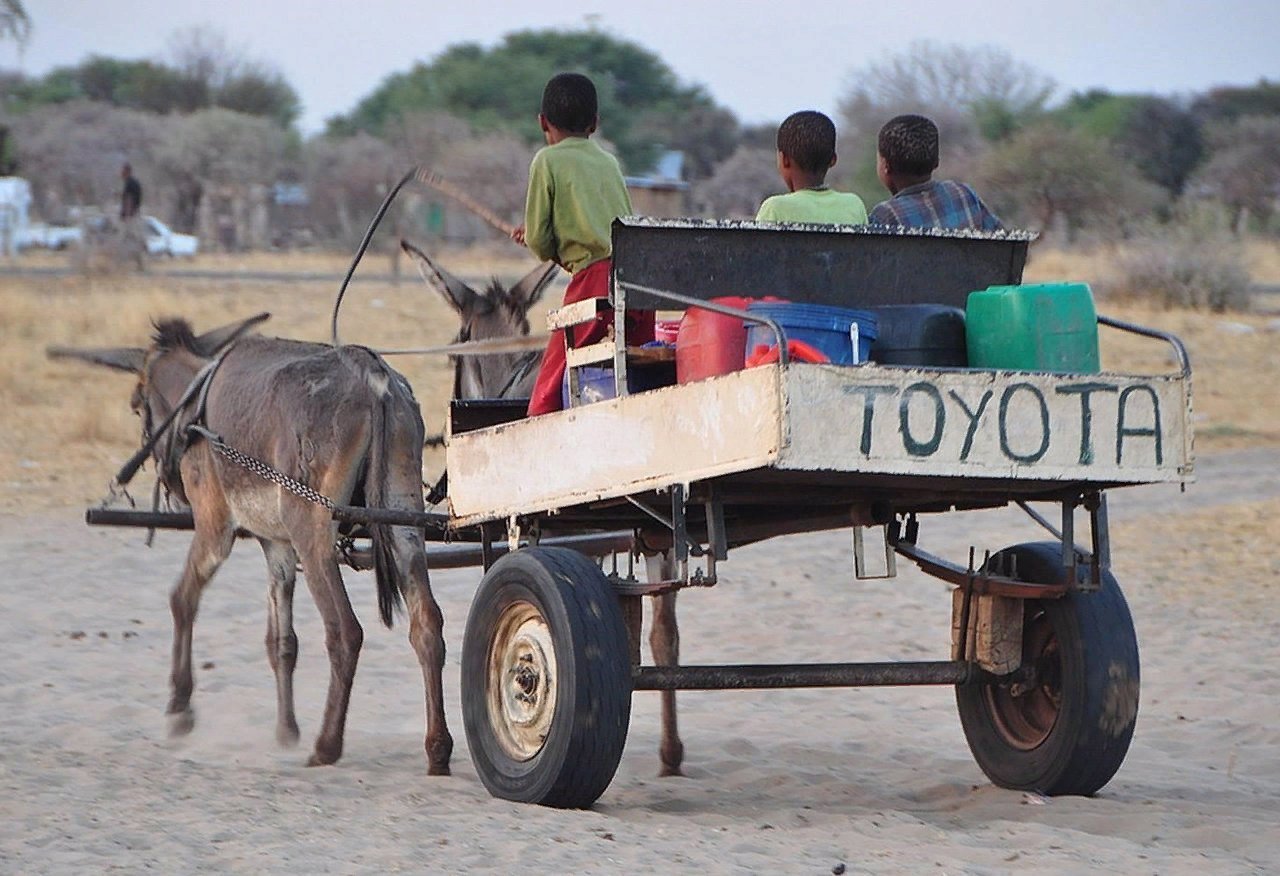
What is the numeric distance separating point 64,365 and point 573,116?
13730 millimetres

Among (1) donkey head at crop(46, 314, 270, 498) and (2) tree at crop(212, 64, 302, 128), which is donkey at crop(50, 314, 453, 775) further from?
(2) tree at crop(212, 64, 302, 128)

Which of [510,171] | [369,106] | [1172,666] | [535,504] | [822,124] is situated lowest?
[1172,666]

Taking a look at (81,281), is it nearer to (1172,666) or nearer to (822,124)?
(1172,666)

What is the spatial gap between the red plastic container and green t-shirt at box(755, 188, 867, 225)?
2.42 feet

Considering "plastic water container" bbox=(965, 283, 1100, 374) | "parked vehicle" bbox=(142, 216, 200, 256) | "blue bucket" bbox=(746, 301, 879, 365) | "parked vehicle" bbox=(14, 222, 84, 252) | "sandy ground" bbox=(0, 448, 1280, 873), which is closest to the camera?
"sandy ground" bbox=(0, 448, 1280, 873)

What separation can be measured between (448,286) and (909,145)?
8.54 feet

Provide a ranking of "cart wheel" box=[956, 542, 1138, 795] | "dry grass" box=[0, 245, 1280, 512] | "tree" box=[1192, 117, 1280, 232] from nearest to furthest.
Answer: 1. "cart wheel" box=[956, 542, 1138, 795]
2. "dry grass" box=[0, 245, 1280, 512]
3. "tree" box=[1192, 117, 1280, 232]

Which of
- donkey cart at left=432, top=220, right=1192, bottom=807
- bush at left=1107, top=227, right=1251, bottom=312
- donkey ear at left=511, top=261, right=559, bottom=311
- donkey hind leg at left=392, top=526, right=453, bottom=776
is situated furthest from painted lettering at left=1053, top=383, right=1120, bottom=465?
bush at left=1107, top=227, right=1251, bottom=312

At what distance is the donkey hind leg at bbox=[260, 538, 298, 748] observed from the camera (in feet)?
26.3

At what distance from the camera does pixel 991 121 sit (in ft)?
168

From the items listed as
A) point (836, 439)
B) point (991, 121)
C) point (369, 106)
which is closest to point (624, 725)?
point (836, 439)

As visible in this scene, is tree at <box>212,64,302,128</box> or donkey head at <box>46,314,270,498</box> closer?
donkey head at <box>46,314,270,498</box>

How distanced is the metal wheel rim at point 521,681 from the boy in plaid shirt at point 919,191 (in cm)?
179

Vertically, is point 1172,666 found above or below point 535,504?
below
